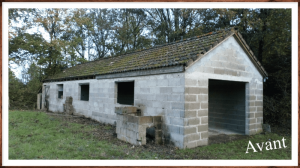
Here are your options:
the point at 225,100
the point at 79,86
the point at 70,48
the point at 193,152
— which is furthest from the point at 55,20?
the point at 193,152

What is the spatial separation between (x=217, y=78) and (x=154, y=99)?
221cm

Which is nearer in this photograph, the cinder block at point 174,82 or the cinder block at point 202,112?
the cinder block at point 174,82

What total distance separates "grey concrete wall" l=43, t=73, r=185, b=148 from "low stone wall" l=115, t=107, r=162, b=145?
0.79 feet

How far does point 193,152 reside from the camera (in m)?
5.55

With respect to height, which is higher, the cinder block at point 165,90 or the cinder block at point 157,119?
the cinder block at point 165,90

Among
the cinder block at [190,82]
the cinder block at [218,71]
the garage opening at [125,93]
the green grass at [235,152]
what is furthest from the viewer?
the garage opening at [125,93]

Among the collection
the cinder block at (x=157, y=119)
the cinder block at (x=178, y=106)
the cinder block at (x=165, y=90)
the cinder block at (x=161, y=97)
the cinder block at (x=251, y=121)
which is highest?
the cinder block at (x=165, y=90)

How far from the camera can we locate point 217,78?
6.82 metres

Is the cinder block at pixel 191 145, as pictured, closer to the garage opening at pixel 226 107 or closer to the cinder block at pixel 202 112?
the cinder block at pixel 202 112

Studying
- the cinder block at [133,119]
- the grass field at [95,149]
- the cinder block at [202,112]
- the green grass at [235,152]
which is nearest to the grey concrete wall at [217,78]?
the cinder block at [202,112]

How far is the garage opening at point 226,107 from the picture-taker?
8.27 metres

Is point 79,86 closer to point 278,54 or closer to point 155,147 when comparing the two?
point 155,147

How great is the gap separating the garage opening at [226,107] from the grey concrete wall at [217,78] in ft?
1.17

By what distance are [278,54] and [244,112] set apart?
18.4 feet
